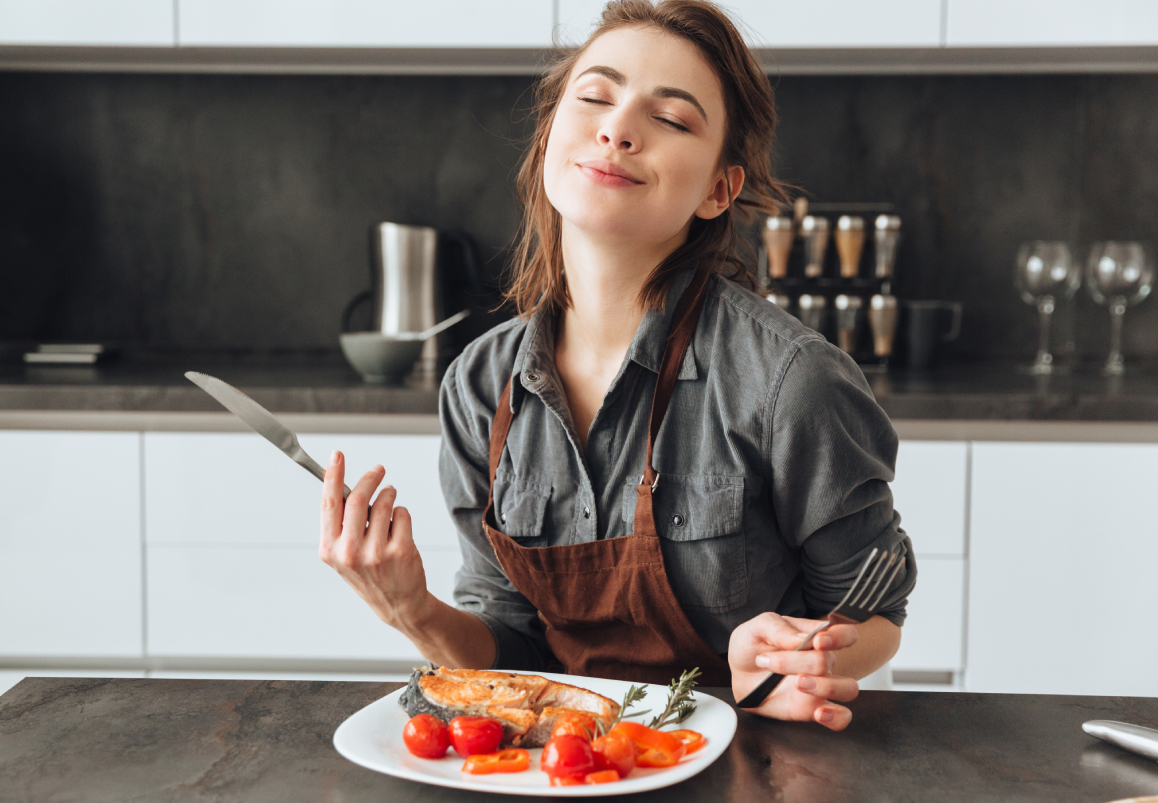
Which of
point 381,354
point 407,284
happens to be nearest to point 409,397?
point 381,354

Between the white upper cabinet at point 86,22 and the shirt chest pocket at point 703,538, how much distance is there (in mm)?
1582

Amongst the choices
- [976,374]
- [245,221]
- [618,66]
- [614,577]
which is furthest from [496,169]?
[614,577]

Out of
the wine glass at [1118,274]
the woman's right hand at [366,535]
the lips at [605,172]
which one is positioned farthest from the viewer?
the wine glass at [1118,274]

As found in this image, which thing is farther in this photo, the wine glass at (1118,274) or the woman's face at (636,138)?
the wine glass at (1118,274)

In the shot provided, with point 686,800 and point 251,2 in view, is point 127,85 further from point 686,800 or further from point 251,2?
point 686,800

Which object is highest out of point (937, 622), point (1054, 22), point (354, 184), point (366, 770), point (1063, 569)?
point (1054, 22)

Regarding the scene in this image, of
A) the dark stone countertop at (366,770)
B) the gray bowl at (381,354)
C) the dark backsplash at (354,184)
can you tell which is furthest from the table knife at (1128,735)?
the dark backsplash at (354,184)

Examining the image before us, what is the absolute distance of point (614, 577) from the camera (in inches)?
38.0

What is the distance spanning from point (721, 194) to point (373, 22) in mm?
1166

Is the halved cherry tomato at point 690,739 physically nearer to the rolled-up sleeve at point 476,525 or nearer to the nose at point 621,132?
the rolled-up sleeve at point 476,525

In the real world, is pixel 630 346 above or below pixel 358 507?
A: above

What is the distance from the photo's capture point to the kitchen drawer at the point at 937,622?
1.76 m

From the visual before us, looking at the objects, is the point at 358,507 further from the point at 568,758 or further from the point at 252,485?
the point at 252,485

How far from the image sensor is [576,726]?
1.95 ft
